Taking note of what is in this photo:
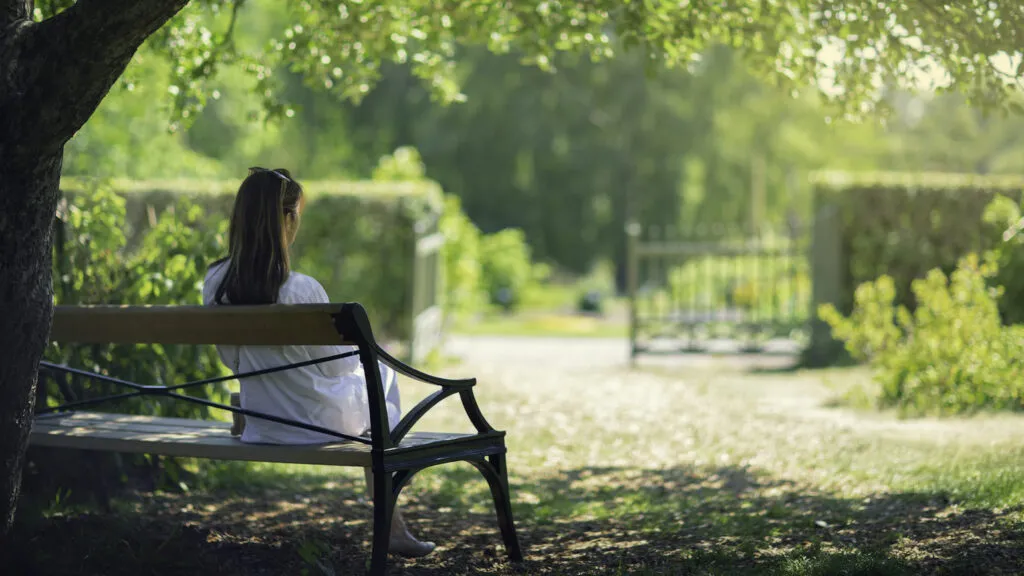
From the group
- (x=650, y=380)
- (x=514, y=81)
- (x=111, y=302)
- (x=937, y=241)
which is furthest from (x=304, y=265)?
(x=514, y=81)

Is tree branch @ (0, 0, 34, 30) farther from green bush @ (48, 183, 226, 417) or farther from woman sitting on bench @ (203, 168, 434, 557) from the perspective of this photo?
green bush @ (48, 183, 226, 417)

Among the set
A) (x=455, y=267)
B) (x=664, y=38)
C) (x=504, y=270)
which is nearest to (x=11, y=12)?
(x=664, y=38)

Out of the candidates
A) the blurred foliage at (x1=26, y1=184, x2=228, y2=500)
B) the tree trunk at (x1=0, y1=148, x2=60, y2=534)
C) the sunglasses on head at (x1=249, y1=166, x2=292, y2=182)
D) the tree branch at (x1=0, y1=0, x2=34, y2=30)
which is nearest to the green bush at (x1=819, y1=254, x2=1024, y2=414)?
the blurred foliage at (x1=26, y1=184, x2=228, y2=500)

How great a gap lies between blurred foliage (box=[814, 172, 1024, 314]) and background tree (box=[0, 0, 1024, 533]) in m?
6.55

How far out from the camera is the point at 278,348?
4.57 metres

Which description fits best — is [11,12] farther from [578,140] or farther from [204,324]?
[578,140]

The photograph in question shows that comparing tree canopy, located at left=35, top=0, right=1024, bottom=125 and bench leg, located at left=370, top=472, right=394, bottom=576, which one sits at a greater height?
tree canopy, located at left=35, top=0, right=1024, bottom=125

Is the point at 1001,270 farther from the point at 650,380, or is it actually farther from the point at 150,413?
the point at 150,413


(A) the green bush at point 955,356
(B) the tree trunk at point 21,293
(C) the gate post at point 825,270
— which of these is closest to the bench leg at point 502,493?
(B) the tree trunk at point 21,293

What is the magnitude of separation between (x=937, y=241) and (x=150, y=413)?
31.0 feet

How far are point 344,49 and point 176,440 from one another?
300cm

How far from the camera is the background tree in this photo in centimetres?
394

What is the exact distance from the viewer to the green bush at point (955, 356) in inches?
303

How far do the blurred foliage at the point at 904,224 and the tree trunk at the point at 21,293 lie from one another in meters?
10.1
